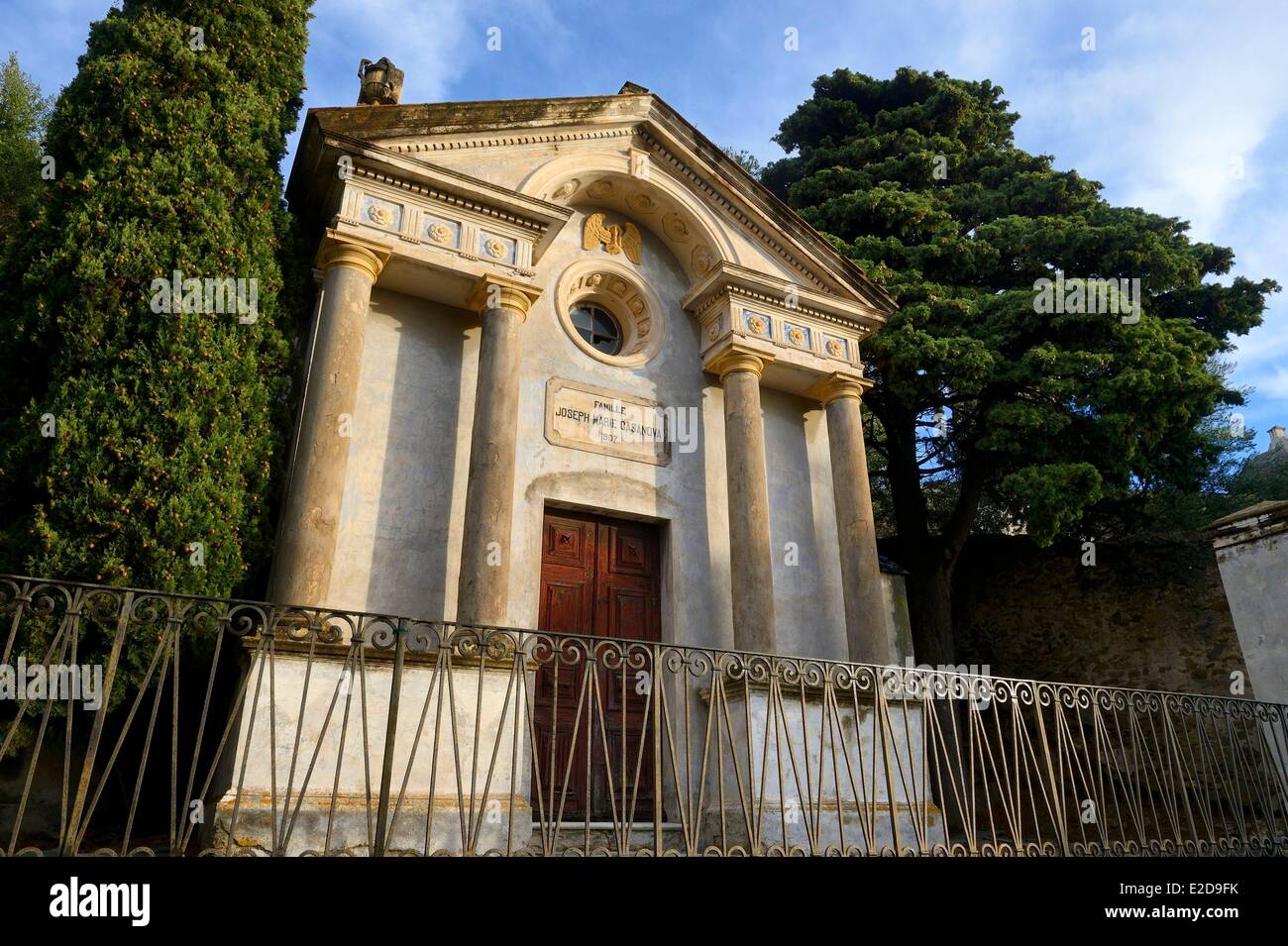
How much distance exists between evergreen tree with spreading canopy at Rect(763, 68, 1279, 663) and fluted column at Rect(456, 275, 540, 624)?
19.8 ft

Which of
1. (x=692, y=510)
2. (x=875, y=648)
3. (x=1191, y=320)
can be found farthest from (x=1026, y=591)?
(x=692, y=510)

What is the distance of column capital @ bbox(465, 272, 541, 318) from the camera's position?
8352 mm

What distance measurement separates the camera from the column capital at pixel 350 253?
7641 millimetres

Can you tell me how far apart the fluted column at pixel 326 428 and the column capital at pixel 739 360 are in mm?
3862

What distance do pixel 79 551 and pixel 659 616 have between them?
525 centimetres

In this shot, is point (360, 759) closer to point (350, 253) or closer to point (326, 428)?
point (326, 428)

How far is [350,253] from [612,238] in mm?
3586

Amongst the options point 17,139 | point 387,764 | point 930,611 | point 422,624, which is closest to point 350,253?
point 422,624

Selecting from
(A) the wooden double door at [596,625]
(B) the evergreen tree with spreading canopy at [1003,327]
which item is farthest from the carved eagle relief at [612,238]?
(B) the evergreen tree with spreading canopy at [1003,327]

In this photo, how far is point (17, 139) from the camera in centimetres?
1209

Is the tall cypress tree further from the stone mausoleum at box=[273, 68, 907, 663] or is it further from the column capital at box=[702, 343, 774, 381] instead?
the column capital at box=[702, 343, 774, 381]

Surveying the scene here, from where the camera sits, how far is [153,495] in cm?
600
